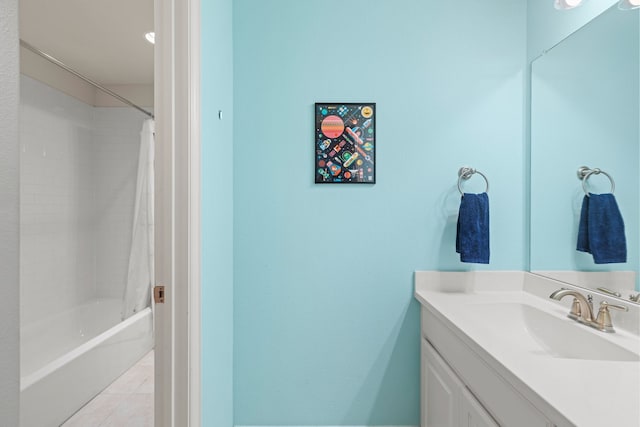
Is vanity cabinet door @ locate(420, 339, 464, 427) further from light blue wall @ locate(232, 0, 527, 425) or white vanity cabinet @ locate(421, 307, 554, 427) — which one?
light blue wall @ locate(232, 0, 527, 425)

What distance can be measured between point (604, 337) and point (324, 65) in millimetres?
1634

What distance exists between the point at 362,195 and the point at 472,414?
3.42 ft

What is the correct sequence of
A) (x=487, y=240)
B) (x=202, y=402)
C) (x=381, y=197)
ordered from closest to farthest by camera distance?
(x=202, y=402), (x=487, y=240), (x=381, y=197)

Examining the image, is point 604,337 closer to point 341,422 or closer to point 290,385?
point 341,422

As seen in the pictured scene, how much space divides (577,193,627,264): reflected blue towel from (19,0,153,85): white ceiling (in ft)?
8.25

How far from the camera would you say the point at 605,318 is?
121 centimetres

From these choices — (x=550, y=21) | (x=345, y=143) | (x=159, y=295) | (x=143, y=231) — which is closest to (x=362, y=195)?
(x=345, y=143)

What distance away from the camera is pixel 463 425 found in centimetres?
124

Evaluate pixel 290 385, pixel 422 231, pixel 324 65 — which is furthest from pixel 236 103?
pixel 290 385

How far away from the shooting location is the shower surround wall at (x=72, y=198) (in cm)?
247

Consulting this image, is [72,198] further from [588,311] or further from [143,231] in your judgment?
[588,311]

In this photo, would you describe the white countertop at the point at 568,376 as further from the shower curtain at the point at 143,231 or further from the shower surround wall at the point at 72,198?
the shower surround wall at the point at 72,198

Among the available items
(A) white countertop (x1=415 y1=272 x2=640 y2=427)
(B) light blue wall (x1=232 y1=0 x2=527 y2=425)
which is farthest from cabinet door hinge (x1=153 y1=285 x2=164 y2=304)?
Result: (A) white countertop (x1=415 y1=272 x2=640 y2=427)

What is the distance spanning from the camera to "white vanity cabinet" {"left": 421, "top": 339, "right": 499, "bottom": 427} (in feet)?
3.80
